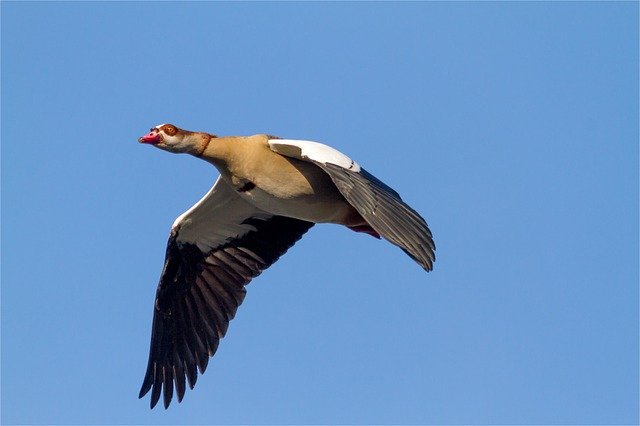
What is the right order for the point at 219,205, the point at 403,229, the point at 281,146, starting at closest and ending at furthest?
1. the point at 403,229
2. the point at 281,146
3. the point at 219,205

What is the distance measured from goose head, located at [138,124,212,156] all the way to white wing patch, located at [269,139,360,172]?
74cm

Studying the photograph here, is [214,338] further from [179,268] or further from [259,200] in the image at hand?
[259,200]

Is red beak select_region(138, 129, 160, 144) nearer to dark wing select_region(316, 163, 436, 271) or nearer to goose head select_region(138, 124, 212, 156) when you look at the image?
goose head select_region(138, 124, 212, 156)

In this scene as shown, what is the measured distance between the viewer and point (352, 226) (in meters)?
13.0

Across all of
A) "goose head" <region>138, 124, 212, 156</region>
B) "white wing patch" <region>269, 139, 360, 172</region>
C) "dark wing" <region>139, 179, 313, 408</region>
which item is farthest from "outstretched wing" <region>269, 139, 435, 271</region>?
"dark wing" <region>139, 179, 313, 408</region>

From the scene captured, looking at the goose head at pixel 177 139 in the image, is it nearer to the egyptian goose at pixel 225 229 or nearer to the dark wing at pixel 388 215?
the egyptian goose at pixel 225 229

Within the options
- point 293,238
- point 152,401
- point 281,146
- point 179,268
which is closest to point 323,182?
point 281,146

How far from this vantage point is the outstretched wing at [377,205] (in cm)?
1040

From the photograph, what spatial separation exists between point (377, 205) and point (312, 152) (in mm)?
1248

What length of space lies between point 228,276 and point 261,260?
444 millimetres

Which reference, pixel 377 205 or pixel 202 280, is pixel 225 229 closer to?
pixel 202 280

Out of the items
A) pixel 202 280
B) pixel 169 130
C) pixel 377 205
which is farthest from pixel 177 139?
pixel 377 205

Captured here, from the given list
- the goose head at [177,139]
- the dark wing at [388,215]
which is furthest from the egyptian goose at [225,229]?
the dark wing at [388,215]

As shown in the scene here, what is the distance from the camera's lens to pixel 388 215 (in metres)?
10.7
